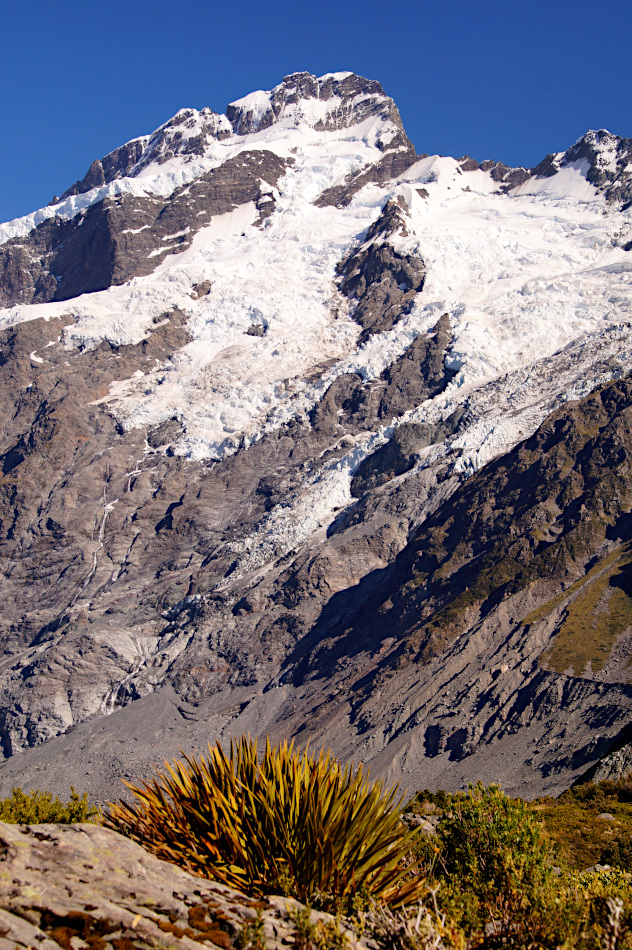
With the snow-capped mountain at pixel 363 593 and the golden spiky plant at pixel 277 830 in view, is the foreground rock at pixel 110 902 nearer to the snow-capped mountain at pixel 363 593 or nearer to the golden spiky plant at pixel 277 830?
the golden spiky plant at pixel 277 830

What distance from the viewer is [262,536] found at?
16938 cm

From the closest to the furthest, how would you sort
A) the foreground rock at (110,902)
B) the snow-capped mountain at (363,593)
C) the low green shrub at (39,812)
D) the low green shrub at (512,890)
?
the foreground rock at (110,902) < the low green shrub at (512,890) < the low green shrub at (39,812) < the snow-capped mountain at (363,593)

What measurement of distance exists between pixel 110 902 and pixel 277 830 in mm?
3343

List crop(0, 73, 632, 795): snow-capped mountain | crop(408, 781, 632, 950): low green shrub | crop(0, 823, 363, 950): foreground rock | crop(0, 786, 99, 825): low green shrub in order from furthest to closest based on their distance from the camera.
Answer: crop(0, 73, 632, 795): snow-capped mountain → crop(0, 786, 99, 825): low green shrub → crop(408, 781, 632, 950): low green shrub → crop(0, 823, 363, 950): foreground rock

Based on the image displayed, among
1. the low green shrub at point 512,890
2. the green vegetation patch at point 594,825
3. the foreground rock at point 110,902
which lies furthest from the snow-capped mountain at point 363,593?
the foreground rock at point 110,902

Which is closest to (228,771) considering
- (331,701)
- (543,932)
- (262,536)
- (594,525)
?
(543,932)

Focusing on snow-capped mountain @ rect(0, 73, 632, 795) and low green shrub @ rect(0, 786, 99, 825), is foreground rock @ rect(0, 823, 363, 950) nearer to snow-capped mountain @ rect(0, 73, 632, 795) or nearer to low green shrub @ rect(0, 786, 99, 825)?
low green shrub @ rect(0, 786, 99, 825)

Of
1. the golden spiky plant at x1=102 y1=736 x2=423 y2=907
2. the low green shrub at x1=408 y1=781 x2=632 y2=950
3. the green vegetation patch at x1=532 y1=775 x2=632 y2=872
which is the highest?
the golden spiky plant at x1=102 y1=736 x2=423 y2=907

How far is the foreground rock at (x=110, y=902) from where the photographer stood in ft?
33.1

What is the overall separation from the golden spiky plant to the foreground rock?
25.4 inches

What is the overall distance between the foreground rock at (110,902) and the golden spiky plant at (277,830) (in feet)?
2.12

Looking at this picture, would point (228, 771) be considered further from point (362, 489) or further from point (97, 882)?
point (362, 489)

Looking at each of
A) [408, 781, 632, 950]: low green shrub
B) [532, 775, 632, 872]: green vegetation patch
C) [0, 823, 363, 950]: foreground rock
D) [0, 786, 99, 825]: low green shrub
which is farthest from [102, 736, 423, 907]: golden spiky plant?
[0, 786, 99, 825]: low green shrub

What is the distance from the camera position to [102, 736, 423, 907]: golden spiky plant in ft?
42.7
